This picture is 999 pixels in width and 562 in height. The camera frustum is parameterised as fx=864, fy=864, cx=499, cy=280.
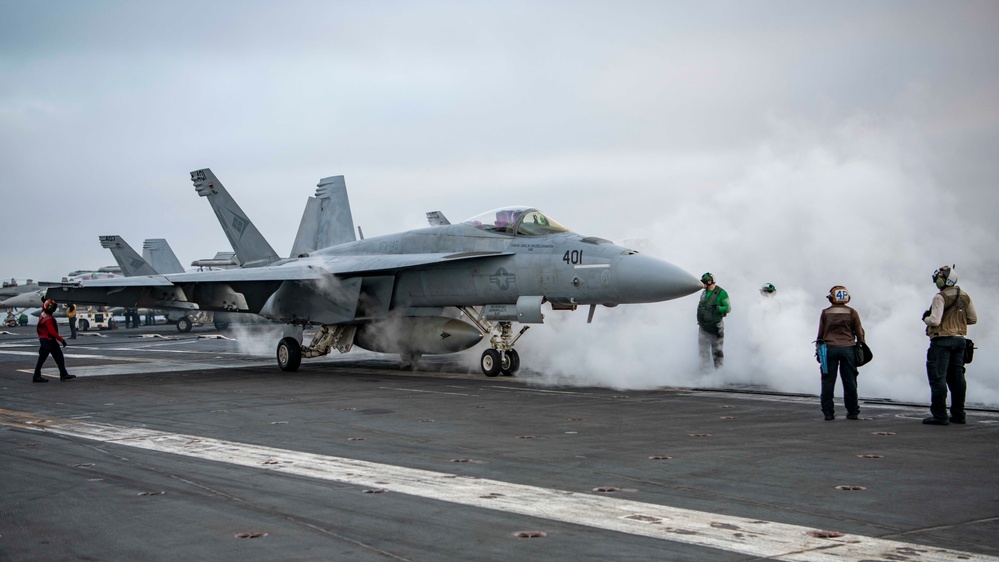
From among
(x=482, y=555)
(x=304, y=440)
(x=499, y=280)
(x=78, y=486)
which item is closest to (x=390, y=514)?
(x=482, y=555)

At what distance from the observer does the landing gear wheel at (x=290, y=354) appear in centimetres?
2003

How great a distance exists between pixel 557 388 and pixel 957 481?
8.73m

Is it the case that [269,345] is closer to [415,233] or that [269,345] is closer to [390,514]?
[415,233]

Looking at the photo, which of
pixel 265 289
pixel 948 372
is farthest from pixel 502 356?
pixel 948 372

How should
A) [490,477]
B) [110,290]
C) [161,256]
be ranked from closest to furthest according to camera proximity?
[490,477]
[110,290]
[161,256]

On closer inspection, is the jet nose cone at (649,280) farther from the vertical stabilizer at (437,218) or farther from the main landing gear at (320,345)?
the vertical stabilizer at (437,218)

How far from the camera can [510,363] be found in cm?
1698

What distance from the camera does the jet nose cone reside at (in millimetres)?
14281

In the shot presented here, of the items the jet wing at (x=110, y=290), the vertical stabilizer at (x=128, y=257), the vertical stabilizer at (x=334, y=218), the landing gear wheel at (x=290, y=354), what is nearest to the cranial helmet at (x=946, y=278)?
the landing gear wheel at (x=290, y=354)

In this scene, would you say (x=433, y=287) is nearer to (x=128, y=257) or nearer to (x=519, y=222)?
(x=519, y=222)

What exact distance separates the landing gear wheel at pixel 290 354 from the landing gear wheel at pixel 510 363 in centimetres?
567

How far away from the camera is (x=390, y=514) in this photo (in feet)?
19.1

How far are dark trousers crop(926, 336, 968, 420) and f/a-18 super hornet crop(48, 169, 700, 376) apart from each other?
15.3 feet

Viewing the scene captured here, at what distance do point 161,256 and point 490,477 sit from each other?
38.7m
